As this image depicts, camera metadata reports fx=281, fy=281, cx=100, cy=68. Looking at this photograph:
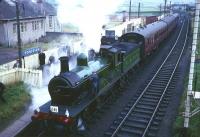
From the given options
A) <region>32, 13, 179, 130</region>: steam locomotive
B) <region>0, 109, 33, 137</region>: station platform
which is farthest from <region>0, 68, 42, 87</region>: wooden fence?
<region>32, 13, 179, 130</region>: steam locomotive

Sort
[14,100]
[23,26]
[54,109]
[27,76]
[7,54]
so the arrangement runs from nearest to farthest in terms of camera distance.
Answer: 1. [54,109]
2. [14,100]
3. [27,76]
4. [7,54]
5. [23,26]

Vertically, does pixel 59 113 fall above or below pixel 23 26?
below

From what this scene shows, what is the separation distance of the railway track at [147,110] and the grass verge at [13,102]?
503cm

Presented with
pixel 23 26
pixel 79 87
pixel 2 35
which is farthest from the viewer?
pixel 23 26

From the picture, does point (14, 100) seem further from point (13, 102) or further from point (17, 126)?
point (17, 126)

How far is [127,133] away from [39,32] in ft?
89.2

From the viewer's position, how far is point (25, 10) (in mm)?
35062

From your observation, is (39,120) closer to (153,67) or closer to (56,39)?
(153,67)

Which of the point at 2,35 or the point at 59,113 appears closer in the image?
the point at 59,113

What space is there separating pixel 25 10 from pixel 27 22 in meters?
1.96

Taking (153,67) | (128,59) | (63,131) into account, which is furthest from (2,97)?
(153,67)

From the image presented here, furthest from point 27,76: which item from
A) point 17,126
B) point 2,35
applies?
point 2,35

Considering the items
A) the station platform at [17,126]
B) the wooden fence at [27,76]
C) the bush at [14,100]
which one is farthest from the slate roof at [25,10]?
the station platform at [17,126]

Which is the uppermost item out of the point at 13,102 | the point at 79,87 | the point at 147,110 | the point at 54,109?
the point at 79,87
